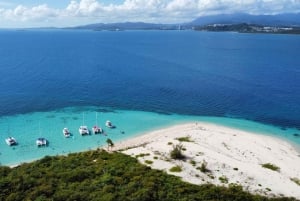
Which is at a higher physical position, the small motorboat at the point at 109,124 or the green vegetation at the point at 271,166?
the small motorboat at the point at 109,124

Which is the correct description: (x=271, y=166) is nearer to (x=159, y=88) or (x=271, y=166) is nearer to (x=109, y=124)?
(x=109, y=124)

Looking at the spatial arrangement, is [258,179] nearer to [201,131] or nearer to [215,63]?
[201,131]

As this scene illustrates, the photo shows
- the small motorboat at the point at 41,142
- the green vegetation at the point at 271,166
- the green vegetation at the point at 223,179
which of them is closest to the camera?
the green vegetation at the point at 223,179

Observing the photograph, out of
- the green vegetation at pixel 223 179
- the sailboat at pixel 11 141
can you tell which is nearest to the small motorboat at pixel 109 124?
the sailboat at pixel 11 141

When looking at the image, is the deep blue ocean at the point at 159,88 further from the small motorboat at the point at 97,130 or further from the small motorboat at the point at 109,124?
the small motorboat at the point at 97,130

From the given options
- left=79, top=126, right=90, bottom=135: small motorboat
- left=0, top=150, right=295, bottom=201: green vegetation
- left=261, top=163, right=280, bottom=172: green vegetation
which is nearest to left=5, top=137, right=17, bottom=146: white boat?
left=79, top=126, right=90, bottom=135: small motorboat

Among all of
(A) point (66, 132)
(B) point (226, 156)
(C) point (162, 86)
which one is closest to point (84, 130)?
(A) point (66, 132)

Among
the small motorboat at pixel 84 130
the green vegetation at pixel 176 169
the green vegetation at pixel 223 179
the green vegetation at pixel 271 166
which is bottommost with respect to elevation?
the green vegetation at pixel 271 166

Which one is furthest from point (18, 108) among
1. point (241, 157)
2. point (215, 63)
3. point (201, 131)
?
point (215, 63)
